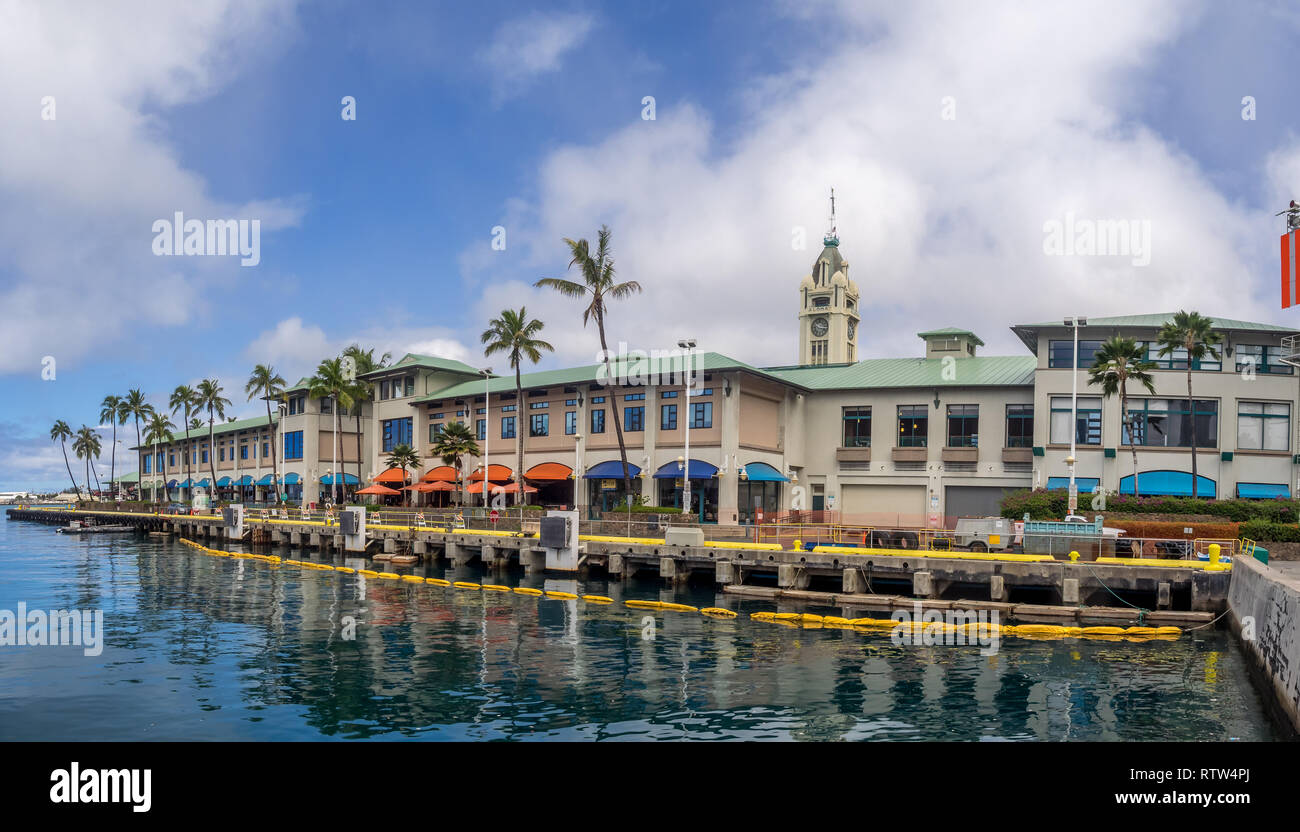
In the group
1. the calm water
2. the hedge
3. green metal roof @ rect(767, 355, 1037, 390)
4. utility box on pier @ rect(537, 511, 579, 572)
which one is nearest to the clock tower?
green metal roof @ rect(767, 355, 1037, 390)

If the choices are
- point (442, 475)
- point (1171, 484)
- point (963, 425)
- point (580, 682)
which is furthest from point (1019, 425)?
point (580, 682)

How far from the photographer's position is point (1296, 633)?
17.2 meters

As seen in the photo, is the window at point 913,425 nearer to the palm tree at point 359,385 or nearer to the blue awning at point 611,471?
the blue awning at point 611,471

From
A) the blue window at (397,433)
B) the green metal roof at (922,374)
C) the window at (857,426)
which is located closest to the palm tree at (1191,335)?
the green metal roof at (922,374)

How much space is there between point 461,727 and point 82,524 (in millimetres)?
103233

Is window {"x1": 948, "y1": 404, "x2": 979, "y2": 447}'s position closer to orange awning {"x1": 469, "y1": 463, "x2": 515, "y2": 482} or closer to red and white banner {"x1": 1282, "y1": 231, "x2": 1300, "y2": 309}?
red and white banner {"x1": 1282, "y1": 231, "x2": 1300, "y2": 309}

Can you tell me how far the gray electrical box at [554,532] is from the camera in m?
45.2

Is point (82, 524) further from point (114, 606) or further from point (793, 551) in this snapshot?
point (793, 551)

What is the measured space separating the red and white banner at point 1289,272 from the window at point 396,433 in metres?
66.3

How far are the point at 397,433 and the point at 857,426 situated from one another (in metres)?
44.3

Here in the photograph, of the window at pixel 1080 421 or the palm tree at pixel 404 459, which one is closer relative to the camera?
the window at pixel 1080 421

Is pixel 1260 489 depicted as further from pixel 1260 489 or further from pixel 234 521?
pixel 234 521
